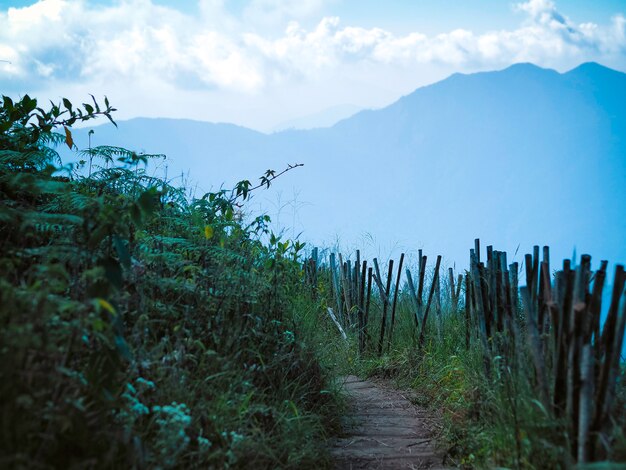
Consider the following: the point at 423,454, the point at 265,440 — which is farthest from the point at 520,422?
the point at 265,440

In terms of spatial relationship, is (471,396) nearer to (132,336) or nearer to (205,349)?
(205,349)

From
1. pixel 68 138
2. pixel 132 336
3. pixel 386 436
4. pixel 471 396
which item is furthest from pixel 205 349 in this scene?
pixel 68 138

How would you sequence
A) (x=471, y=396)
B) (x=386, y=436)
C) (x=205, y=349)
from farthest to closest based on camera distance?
(x=386, y=436) < (x=471, y=396) < (x=205, y=349)

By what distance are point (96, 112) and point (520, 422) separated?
348 centimetres

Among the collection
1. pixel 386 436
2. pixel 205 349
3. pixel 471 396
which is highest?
pixel 205 349

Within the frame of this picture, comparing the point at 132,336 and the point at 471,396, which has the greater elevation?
the point at 132,336

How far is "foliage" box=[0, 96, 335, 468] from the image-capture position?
1.92m

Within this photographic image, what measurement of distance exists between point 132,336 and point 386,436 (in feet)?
5.61

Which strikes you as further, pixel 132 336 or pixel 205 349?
pixel 205 349

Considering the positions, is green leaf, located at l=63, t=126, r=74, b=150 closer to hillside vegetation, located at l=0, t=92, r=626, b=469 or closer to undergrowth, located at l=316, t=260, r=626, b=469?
hillside vegetation, located at l=0, t=92, r=626, b=469

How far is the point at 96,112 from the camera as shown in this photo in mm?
4316

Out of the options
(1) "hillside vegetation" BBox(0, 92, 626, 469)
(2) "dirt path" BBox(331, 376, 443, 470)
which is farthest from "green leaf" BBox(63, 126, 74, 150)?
(2) "dirt path" BBox(331, 376, 443, 470)

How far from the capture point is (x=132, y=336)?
256 cm

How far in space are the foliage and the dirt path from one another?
0.69 feet
